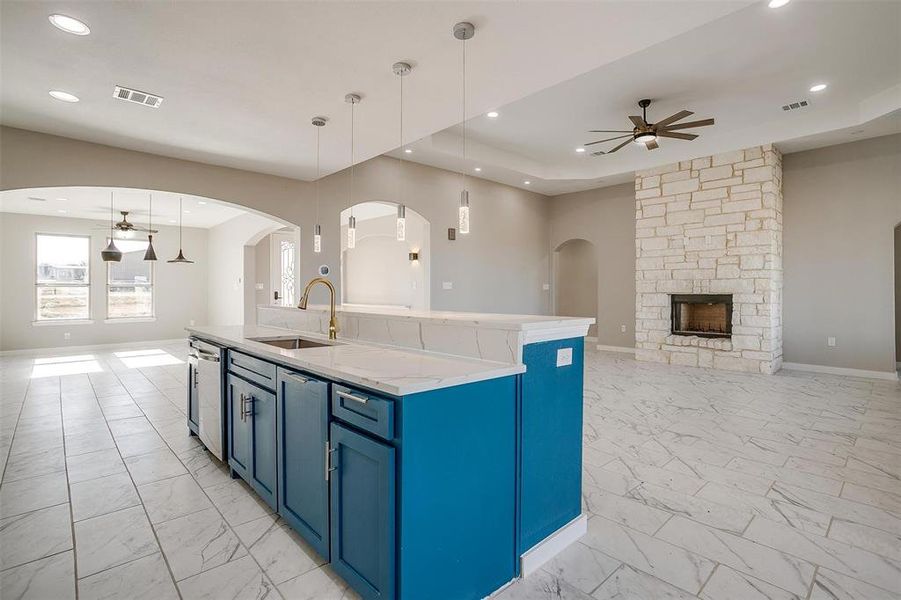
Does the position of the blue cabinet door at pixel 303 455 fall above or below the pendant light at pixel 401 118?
below

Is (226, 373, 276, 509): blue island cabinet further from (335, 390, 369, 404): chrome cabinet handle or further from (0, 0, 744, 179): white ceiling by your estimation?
(0, 0, 744, 179): white ceiling

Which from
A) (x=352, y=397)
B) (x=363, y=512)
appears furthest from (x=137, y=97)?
(x=363, y=512)

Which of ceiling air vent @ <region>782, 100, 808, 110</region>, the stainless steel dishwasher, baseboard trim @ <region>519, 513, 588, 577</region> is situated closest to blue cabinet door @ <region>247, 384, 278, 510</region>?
the stainless steel dishwasher

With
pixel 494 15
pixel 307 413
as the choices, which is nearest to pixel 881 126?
pixel 494 15

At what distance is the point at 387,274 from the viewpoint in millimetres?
10375

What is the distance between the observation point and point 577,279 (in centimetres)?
1036

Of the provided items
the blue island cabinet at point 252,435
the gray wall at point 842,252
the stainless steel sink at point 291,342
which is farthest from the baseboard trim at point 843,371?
the blue island cabinet at point 252,435

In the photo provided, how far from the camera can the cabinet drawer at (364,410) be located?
1469mm

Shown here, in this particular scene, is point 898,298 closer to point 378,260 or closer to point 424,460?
point 424,460

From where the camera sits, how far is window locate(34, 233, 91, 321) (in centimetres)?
855

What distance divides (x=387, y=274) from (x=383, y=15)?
8.03 metres

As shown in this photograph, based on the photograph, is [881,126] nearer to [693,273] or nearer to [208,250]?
[693,273]

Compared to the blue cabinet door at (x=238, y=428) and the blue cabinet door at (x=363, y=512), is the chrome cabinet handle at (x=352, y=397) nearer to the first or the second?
the blue cabinet door at (x=363, y=512)

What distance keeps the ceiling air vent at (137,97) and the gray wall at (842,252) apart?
8012 mm
